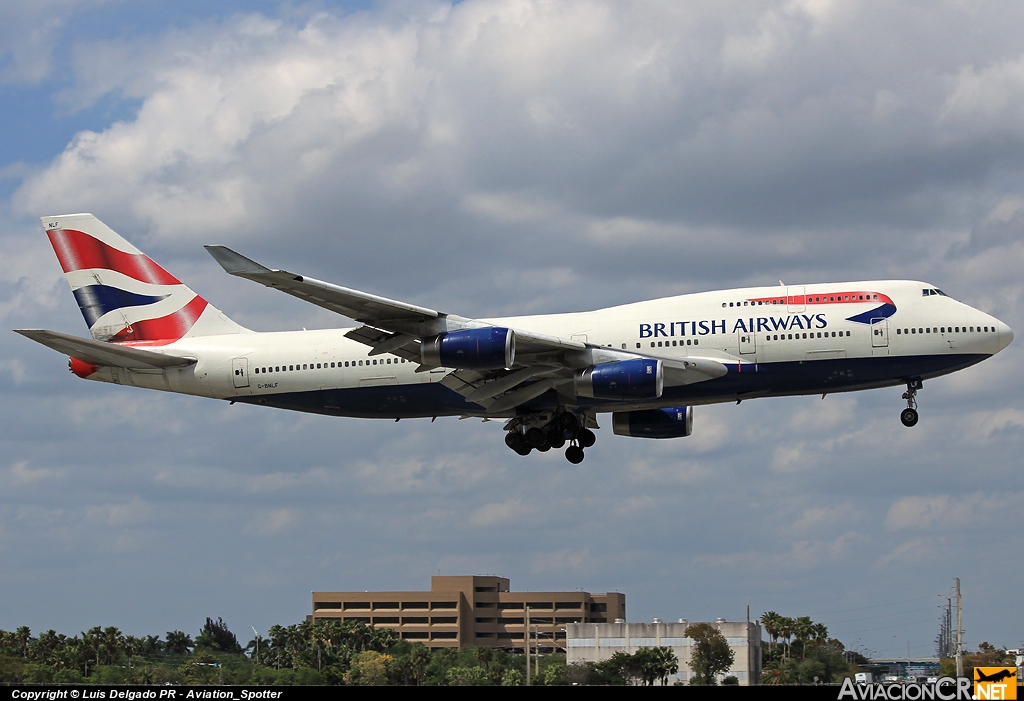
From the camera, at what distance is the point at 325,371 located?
48500 mm

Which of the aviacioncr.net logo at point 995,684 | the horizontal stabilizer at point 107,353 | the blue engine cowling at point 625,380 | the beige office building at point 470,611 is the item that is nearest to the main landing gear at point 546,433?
the blue engine cowling at point 625,380

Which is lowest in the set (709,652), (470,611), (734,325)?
(709,652)

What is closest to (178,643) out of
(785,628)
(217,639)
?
(217,639)

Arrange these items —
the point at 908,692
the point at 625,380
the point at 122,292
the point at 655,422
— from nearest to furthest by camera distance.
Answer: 1. the point at 908,692
2. the point at 625,380
3. the point at 655,422
4. the point at 122,292

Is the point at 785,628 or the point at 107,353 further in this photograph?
the point at 785,628

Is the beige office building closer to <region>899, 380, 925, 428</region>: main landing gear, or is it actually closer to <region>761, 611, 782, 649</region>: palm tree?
<region>761, 611, 782, 649</region>: palm tree

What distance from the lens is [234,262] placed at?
36781mm

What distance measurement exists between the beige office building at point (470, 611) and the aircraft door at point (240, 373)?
338ft

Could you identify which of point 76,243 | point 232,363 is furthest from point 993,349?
point 76,243

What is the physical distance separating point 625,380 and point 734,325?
4714 millimetres

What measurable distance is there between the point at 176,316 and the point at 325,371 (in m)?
8.45

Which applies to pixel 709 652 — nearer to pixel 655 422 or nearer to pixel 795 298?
pixel 655 422

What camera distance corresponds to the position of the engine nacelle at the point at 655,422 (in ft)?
171

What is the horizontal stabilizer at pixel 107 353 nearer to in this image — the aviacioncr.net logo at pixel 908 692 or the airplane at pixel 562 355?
the airplane at pixel 562 355
